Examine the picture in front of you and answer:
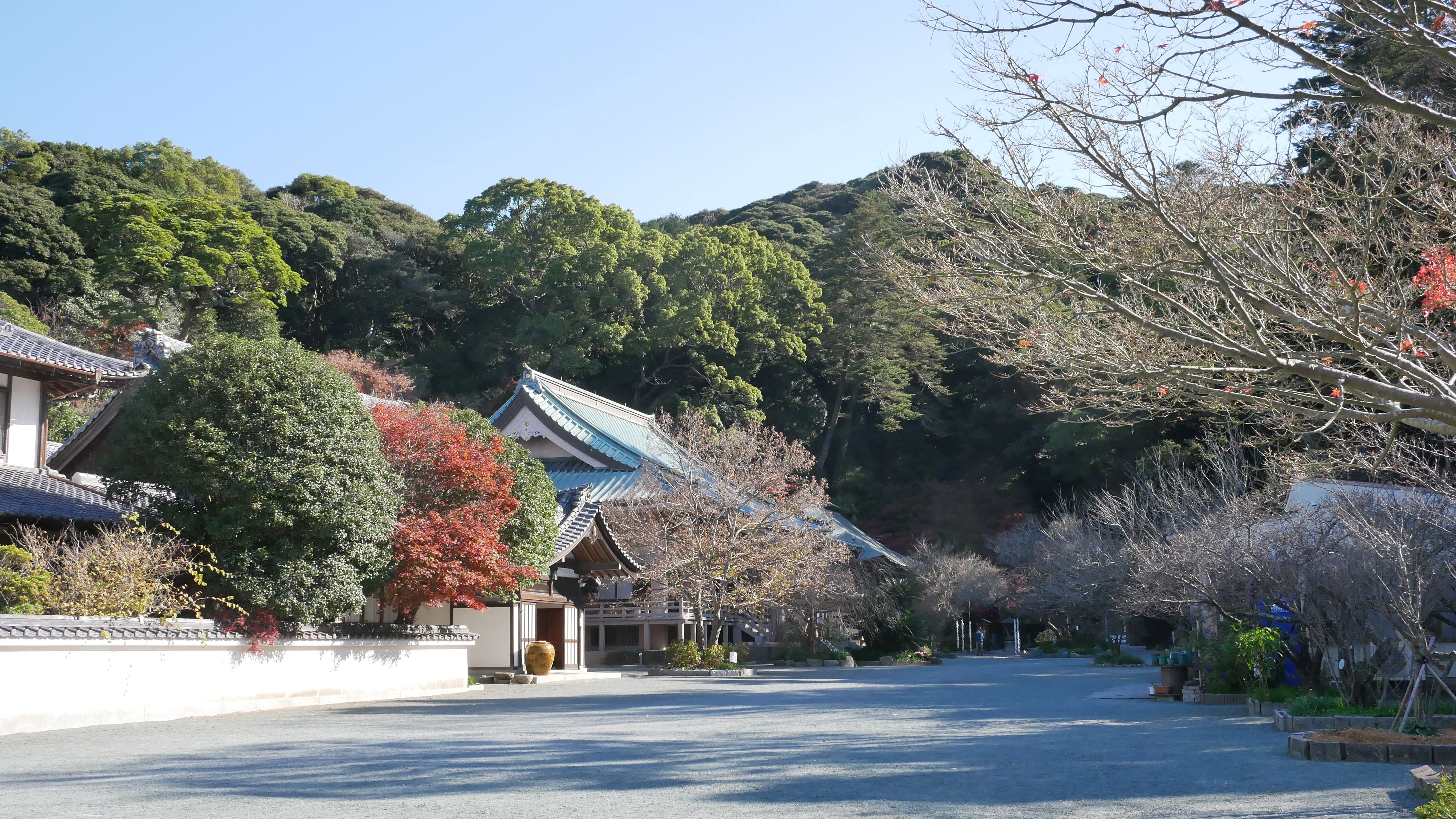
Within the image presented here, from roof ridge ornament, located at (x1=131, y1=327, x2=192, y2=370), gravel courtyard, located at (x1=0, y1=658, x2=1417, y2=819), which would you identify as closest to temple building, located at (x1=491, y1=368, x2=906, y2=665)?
roof ridge ornament, located at (x1=131, y1=327, x2=192, y2=370)

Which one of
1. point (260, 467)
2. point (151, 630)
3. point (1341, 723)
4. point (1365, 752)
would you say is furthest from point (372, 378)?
point (1365, 752)

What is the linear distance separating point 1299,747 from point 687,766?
5379mm

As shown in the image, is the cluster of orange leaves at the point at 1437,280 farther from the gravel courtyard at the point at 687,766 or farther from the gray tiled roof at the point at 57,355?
the gray tiled roof at the point at 57,355

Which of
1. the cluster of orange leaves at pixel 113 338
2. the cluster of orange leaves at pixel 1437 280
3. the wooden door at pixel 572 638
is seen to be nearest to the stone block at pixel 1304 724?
the cluster of orange leaves at pixel 1437 280

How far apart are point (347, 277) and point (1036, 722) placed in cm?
4231

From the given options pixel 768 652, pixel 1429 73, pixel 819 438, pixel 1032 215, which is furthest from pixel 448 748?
pixel 819 438

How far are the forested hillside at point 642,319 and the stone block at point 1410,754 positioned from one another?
31.2 m

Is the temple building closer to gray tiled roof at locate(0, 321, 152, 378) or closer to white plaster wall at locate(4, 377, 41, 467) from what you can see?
gray tiled roof at locate(0, 321, 152, 378)

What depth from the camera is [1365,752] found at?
9.09m

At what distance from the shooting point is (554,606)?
79.2 feet

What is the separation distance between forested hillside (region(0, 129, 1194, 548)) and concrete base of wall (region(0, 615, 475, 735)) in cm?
2645

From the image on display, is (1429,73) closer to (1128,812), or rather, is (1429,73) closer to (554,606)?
(1128,812)

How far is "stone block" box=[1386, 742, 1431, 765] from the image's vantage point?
29.0 feet

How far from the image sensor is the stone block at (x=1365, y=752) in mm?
9023
